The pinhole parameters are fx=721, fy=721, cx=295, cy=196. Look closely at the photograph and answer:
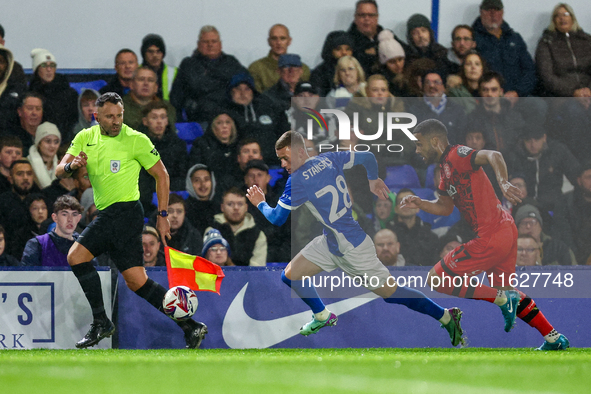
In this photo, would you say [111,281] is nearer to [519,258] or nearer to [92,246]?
[92,246]

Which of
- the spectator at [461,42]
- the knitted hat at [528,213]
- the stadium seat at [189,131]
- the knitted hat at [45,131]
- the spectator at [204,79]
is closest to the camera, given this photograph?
the knitted hat at [528,213]

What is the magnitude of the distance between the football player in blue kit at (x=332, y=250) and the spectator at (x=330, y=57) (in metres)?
1.64

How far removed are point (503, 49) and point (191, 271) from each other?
4376 millimetres

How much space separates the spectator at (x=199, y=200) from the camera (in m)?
6.68

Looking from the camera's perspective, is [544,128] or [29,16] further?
[29,16]

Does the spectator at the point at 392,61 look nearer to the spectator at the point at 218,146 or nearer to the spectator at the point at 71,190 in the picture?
the spectator at the point at 218,146

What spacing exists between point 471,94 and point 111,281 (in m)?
3.89

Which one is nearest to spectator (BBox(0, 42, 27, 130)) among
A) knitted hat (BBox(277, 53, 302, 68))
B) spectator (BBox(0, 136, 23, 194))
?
spectator (BBox(0, 136, 23, 194))

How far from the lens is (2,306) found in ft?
19.6

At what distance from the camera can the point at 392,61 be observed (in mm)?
7641

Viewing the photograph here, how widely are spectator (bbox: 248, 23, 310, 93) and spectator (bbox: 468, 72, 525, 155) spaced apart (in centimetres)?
203

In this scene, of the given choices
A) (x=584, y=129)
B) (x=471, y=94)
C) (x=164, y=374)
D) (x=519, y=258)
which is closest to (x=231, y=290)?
(x=164, y=374)

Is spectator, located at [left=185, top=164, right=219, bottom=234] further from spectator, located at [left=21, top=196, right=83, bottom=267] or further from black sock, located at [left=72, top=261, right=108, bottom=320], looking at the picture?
black sock, located at [left=72, top=261, right=108, bottom=320]

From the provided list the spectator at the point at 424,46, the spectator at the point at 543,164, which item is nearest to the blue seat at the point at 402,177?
the spectator at the point at 543,164
